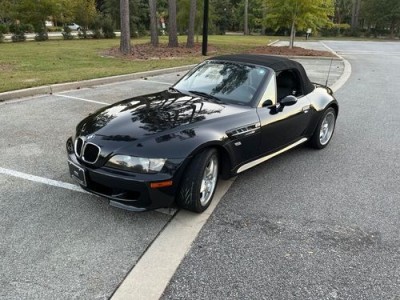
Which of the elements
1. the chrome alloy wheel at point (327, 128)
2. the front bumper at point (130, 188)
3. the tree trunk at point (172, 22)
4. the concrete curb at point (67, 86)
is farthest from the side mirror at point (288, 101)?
the tree trunk at point (172, 22)

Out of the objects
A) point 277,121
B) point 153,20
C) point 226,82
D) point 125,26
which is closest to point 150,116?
point 226,82

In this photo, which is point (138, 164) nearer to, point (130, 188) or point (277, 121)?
point (130, 188)

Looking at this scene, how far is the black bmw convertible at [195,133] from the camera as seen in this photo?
123 inches

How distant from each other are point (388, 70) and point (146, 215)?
49.2ft

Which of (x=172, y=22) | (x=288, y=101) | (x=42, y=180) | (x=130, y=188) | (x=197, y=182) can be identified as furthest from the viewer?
(x=172, y=22)

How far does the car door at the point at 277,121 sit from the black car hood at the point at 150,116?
1.12 ft

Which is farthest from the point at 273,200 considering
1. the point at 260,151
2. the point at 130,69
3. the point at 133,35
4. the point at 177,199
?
the point at 133,35

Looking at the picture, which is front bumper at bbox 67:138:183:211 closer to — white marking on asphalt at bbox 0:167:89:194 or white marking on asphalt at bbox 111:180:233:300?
white marking on asphalt at bbox 111:180:233:300

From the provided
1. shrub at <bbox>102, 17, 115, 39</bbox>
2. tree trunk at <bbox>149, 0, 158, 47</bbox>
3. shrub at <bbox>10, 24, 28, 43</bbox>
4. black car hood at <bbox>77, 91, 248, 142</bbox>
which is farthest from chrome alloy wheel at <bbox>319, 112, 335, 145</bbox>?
shrub at <bbox>102, 17, 115, 39</bbox>

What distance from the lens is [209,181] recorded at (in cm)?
360

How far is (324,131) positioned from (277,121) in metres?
1.69

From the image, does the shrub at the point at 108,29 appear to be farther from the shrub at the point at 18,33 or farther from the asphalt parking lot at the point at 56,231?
the asphalt parking lot at the point at 56,231

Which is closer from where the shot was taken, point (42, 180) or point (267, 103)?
point (42, 180)

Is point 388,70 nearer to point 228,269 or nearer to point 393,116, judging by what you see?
point 393,116
